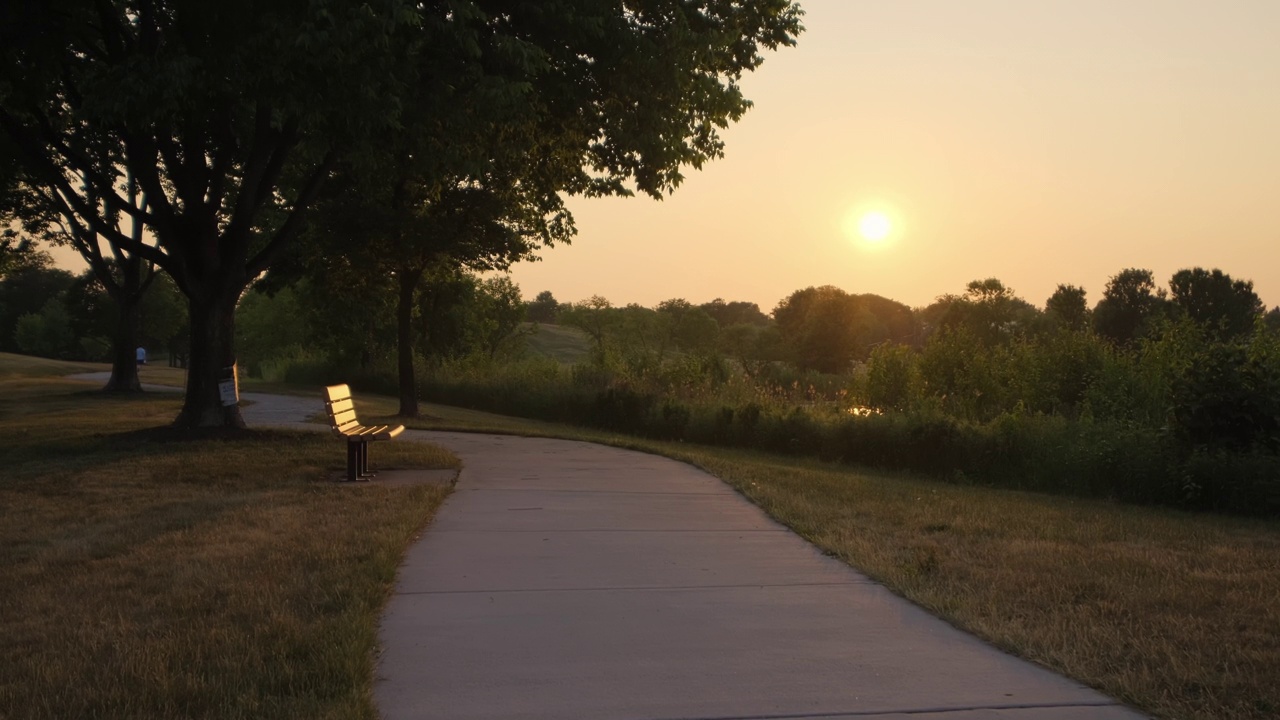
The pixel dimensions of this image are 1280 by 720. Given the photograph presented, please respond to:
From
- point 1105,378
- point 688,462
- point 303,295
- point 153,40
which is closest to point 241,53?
point 153,40

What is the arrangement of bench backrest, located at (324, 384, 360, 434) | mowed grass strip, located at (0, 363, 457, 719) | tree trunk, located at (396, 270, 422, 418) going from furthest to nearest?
tree trunk, located at (396, 270, 422, 418) < bench backrest, located at (324, 384, 360, 434) < mowed grass strip, located at (0, 363, 457, 719)

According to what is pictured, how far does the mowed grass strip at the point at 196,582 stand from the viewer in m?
4.63

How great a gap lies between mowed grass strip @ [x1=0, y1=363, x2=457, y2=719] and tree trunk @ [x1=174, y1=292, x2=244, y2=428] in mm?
2552

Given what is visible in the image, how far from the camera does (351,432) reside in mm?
11852

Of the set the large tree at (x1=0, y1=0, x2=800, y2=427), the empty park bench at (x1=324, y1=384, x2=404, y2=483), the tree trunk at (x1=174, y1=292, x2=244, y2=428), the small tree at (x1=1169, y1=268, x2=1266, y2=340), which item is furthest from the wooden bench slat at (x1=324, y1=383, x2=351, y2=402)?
the small tree at (x1=1169, y1=268, x2=1266, y2=340)

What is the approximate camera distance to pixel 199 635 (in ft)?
17.8

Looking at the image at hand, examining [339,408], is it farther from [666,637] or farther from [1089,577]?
[1089,577]

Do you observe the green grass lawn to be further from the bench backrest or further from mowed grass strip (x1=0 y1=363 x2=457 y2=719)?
the bench backrest

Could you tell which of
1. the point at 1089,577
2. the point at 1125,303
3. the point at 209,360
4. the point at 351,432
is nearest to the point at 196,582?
the point at 351,432

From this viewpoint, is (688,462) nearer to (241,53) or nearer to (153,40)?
(241,53)

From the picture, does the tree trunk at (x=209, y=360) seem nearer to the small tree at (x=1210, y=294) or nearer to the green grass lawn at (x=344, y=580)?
the green grass lawn at (x=344, y=580)

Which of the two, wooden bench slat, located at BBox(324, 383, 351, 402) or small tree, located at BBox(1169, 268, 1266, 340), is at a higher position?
small tree, located at BBox(1169, 268, 1266, 340)

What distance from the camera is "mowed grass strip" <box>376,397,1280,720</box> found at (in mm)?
5062

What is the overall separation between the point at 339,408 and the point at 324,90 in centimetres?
365
